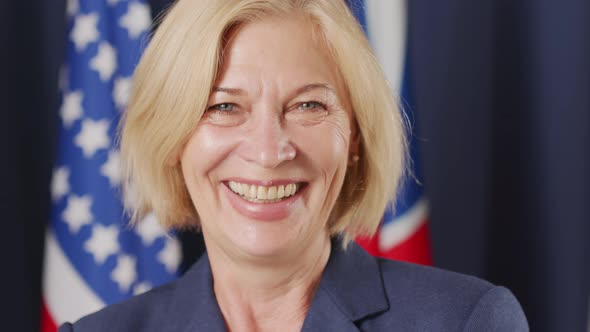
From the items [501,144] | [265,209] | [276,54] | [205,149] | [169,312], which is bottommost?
[501,144]

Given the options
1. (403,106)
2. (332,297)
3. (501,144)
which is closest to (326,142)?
(332,297)

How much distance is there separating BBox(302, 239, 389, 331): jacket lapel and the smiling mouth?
192mm

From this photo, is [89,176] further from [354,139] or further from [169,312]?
[354,139]

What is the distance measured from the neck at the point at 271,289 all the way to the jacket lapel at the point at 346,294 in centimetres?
4

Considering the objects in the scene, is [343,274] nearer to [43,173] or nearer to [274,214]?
[274,214]

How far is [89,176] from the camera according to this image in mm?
2314

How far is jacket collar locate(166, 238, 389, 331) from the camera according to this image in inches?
57.5

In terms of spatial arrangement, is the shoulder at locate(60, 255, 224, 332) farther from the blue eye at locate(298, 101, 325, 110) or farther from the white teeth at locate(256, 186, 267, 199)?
the blue eye at locate(298, 101, 325, 110)

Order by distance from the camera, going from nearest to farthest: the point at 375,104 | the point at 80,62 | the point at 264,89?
the point at 264,89
the point at 375,104
the point at 80,62

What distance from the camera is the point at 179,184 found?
167 cm

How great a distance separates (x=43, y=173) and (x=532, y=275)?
1.70m

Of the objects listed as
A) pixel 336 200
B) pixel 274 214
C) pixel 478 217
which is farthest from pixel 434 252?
pixel 274 214

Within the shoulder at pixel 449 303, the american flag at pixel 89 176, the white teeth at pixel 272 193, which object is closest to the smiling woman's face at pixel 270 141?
the white teeth at pixel 272 193

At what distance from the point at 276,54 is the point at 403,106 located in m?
1.13
